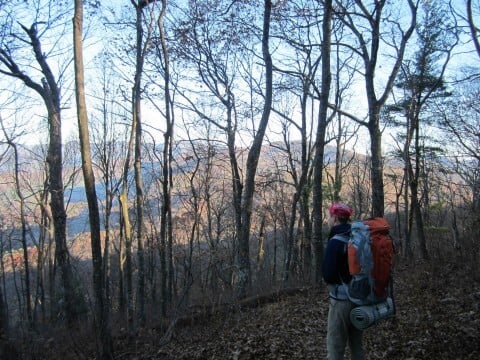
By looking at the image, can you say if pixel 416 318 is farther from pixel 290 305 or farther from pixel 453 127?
pixel 453 127

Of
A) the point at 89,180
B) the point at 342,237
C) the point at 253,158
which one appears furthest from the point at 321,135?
the point at 342,237

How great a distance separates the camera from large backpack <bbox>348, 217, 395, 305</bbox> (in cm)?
327

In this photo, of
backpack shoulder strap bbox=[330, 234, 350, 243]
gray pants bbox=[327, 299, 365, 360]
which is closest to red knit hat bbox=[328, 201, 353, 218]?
backpack shoulder strap bbox=[330, 234, 350, 243]

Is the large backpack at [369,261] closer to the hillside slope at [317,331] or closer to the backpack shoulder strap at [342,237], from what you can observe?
the backpack shoulder strap at [342,237]

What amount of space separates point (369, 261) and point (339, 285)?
393 mm

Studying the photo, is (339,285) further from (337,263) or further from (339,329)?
(339,329)

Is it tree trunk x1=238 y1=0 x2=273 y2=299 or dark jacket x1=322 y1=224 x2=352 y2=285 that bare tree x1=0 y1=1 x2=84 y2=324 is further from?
dark jacket x1=322 y1=224 x2=352 y2=285

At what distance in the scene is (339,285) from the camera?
137 inches

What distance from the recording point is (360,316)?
3.36 meters

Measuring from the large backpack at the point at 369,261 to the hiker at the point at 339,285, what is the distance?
A: 0.11m

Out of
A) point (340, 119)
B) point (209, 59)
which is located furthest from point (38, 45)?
point (340, 119)

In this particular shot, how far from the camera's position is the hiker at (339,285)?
11.3ft

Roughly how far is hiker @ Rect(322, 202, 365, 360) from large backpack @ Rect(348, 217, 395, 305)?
108 millimetres

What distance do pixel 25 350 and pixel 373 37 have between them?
11723 millimetres
